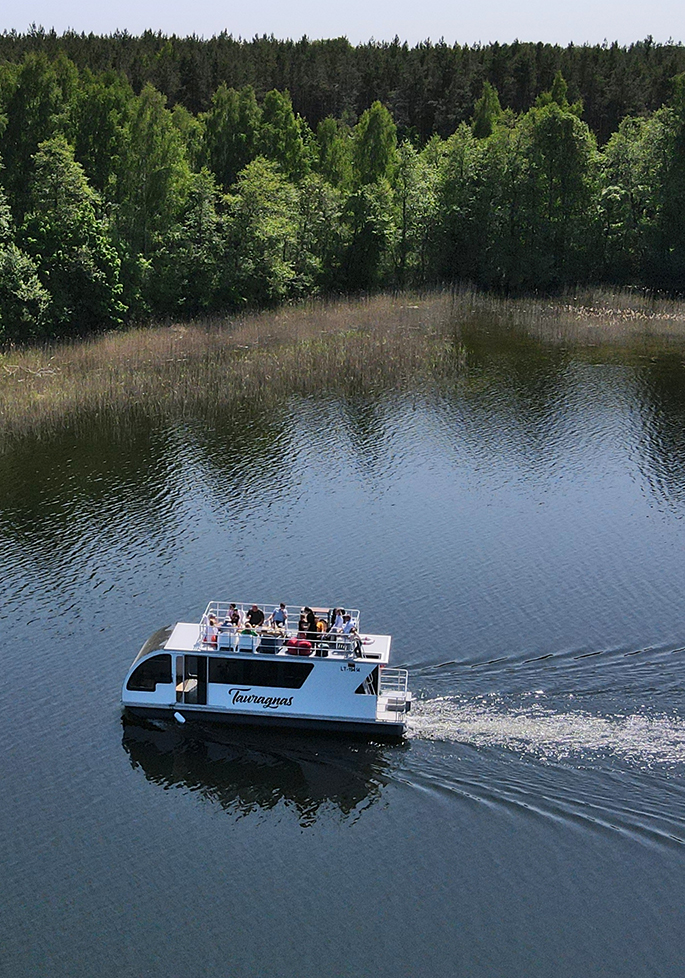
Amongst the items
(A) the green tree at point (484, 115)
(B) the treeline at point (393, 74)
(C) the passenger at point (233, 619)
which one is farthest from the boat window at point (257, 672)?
(B) the treeline at point (393, 74)

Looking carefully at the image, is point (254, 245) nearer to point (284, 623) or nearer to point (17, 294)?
point (17, 294)

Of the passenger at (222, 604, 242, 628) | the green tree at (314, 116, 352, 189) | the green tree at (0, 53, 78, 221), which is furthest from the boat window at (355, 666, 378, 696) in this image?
the green tree at (314, 116, 352, 189)

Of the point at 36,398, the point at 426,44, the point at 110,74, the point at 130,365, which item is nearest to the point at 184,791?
the point at 36,398

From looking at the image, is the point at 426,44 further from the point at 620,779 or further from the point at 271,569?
the point at 620,779

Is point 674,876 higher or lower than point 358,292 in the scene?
lower

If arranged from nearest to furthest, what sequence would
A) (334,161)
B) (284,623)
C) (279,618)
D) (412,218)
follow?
1. (279,618)
2. (284,623)
3. (412,218)
4. (334,161)

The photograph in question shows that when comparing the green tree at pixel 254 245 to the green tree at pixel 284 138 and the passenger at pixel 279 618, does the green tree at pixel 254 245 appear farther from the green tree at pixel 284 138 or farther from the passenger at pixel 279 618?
the passenger at pixel 279 618

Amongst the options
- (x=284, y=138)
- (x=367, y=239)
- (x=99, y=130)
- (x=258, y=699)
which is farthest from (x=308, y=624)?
(x=284, y=138)
